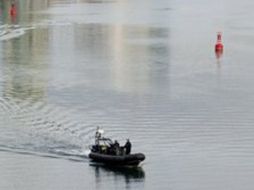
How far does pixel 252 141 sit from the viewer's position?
20516 mm

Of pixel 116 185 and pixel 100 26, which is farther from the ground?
pixel 100 26

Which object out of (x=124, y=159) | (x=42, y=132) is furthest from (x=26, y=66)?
(x=124, y=159)

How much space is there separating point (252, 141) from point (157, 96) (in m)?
7.07

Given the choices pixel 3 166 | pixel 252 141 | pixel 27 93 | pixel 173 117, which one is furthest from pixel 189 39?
pixel 3 166

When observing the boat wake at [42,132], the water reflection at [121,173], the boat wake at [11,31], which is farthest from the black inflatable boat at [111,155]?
the boat wake at [11,31]

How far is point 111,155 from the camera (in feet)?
60.1

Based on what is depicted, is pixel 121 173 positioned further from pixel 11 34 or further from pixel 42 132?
pixel 11 34

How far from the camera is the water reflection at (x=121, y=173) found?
57.5ft

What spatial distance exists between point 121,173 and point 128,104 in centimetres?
787

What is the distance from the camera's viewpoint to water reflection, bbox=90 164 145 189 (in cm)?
1753

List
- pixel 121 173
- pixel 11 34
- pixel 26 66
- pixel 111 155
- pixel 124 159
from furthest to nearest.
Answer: pixel 11 34, pixel 26 66, pixel 111 155, pixel 124 159, pixel 121 173

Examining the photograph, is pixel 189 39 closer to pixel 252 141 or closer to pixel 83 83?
pixel 83 83

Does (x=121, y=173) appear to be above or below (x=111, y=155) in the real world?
below

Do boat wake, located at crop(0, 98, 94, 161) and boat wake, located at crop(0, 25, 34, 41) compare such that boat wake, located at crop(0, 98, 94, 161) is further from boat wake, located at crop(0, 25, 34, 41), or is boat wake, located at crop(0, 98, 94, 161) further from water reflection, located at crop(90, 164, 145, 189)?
boat wake, located at crop(0, 25, 34, 41)
